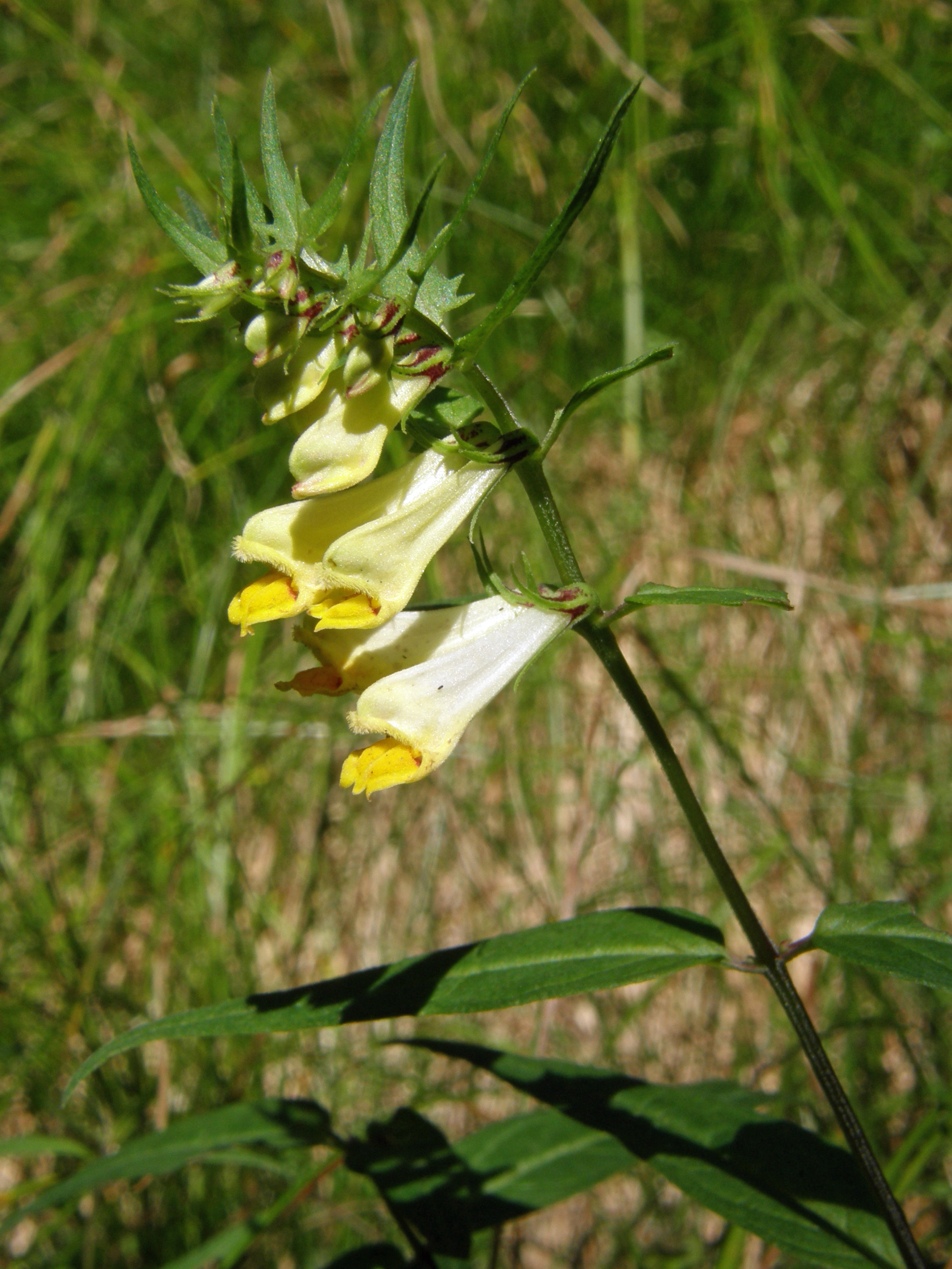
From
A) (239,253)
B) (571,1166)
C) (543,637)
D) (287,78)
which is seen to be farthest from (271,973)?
(287,78)

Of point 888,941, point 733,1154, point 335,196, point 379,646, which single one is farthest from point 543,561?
point 335,196

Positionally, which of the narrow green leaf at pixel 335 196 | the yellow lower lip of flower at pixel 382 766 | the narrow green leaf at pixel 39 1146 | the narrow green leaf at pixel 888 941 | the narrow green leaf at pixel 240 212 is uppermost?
the narrow green leaf at pixel 335 196

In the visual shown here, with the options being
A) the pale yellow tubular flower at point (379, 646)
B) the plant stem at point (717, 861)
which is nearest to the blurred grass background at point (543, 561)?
the plant stem at point (717, 861)

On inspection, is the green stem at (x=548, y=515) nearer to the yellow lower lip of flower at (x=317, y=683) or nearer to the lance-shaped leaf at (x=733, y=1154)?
the yellow lower lip of flower at (x=317, y=683)

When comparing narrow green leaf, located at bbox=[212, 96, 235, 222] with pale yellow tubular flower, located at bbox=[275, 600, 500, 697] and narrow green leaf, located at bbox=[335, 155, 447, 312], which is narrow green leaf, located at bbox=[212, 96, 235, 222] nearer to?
narrow green leaf, located at bbox=[335, 155, 447, 312]

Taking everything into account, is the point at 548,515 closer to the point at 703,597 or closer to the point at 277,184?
the point at 703,597
